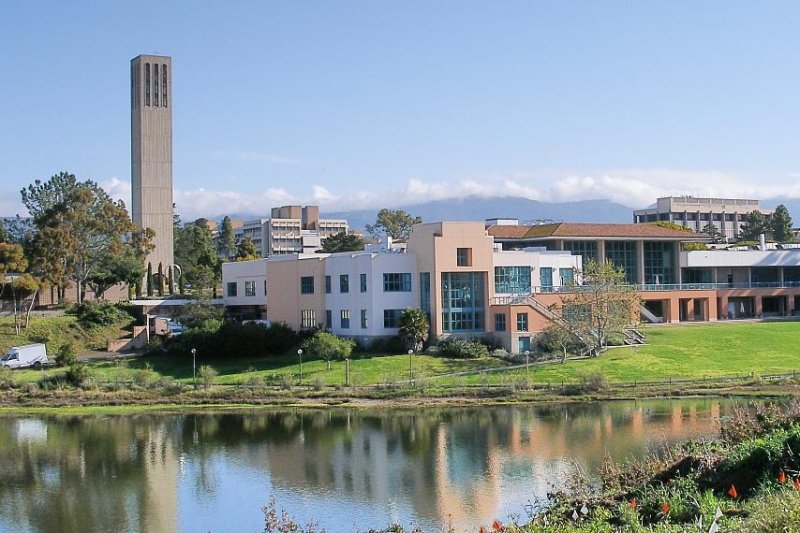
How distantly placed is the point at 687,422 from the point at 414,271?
26.3m

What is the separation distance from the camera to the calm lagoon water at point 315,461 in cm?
2834

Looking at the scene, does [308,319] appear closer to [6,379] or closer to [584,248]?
[6,379]

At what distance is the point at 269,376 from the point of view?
55.7 metres

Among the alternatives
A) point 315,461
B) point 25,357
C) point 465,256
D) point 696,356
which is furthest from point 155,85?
point 315,461

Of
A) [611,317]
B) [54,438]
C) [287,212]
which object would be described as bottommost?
[54,438]

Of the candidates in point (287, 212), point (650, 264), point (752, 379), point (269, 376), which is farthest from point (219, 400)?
point (287, 212)

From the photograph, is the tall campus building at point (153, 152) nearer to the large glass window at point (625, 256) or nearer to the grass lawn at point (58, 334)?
the grass lawn at point (58, 334)

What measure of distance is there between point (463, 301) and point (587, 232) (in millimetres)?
18255

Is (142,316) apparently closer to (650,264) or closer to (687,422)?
(650,264)

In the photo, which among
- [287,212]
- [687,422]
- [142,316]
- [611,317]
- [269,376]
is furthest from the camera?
[287,212]

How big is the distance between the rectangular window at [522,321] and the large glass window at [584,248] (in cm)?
1741

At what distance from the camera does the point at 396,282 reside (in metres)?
63.8

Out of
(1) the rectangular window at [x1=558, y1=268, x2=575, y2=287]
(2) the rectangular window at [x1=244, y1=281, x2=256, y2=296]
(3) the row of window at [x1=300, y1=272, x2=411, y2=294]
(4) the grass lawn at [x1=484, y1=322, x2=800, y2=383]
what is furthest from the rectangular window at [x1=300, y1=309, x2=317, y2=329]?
(4) the grass lawn at [x1=484, y1=322, x2=800, y2=383]

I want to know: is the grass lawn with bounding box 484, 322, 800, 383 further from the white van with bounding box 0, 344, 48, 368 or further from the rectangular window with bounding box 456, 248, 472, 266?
the white van with bounding box 0, 344, 48, 368
